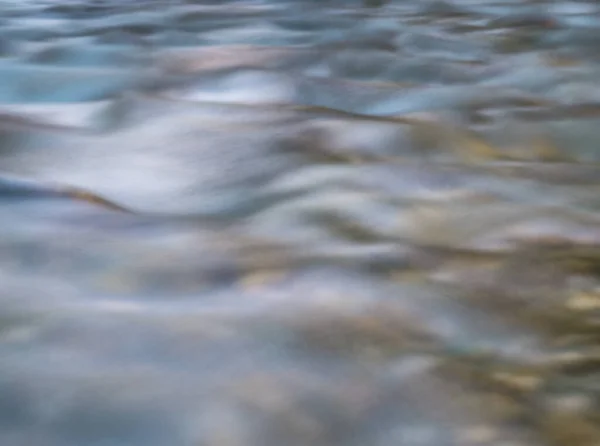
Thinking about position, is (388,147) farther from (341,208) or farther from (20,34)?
(20,34)

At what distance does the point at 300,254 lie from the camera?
33.6 inches

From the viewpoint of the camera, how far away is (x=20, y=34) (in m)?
2.18

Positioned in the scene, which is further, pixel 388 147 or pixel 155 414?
pixel 388 147

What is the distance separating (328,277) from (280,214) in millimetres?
186

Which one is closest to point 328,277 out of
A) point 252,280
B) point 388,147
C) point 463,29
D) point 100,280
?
point 252,280

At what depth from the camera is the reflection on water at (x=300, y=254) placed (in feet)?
1.98

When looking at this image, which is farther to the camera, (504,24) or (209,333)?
(504,24)

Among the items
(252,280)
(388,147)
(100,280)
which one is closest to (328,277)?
(252,280)

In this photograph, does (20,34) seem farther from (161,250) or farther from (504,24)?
(161,250)

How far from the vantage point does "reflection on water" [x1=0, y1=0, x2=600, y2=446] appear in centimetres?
60

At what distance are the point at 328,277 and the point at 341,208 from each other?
19 centimetres

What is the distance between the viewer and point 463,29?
7.18ft

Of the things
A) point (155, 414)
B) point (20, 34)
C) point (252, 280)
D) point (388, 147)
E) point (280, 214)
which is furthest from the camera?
point (20, 34)

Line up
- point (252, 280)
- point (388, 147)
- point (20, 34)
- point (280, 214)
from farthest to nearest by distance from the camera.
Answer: point (20, 34), point (388, 147), point (280, 214), point (252, 280)
